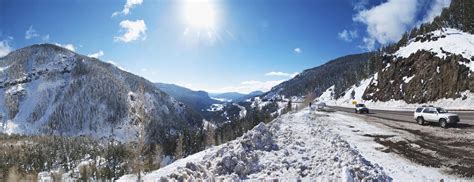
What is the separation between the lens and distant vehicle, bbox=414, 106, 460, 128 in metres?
27.6

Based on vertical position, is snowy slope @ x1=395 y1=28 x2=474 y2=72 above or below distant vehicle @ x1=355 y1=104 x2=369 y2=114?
above

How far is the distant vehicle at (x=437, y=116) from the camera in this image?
27.6 m

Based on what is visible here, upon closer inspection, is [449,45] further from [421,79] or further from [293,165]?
[293,165]

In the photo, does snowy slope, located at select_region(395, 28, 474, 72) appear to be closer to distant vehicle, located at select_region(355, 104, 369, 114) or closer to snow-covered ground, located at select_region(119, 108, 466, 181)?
distant vehicle, located at select_region(355, 104, 369, 114)

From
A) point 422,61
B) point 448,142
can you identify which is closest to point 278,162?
point 448,142

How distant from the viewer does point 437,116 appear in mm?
29062

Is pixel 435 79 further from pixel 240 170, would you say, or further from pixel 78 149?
pixel 78 149

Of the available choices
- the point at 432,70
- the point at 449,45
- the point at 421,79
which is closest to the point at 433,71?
the point at 432,70

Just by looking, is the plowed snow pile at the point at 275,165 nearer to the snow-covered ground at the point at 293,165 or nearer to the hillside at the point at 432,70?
the snow-covered ground at the point at 293,165

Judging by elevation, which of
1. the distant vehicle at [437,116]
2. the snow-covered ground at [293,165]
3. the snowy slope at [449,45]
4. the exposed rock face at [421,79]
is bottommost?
the snow-covered ground at [293,165]

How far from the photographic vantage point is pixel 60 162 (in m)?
135

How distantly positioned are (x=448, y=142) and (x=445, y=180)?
379 inches

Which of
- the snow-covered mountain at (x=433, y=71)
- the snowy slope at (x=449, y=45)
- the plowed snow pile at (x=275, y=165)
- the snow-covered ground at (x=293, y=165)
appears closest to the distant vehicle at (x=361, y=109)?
the snow-covered mountain at (x=433, y=71)

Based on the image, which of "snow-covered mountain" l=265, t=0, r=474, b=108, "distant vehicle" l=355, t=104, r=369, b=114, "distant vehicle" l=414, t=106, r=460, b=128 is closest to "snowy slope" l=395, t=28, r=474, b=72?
"snow-covered mountain" l=265, t=0, r=474, b=108
